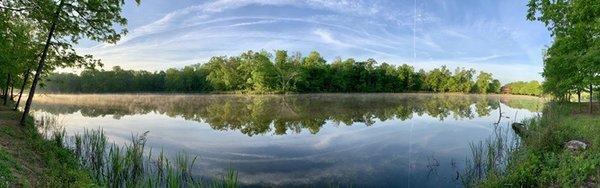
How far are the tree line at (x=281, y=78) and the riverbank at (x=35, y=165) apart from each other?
9751cm

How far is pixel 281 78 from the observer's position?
11981 centimetres

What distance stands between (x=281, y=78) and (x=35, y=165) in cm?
10755

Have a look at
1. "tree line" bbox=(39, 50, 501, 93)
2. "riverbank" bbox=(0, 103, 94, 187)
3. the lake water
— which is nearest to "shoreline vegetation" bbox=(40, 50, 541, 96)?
"tree line" bbox=(39, 50, 501, 93)

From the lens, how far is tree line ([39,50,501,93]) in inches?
4692

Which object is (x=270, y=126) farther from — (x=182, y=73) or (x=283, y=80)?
(x=182, y=73)

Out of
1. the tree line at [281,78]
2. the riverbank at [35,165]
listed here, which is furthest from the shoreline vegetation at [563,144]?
the tree line at [281,78]

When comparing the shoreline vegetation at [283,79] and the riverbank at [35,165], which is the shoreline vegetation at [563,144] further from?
the shoreline vegetation at [283,79]

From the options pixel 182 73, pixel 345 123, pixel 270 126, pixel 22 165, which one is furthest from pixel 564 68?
pixel 182 73

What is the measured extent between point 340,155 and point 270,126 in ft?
41.9

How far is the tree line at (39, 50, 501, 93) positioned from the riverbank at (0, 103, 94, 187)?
9751 cm

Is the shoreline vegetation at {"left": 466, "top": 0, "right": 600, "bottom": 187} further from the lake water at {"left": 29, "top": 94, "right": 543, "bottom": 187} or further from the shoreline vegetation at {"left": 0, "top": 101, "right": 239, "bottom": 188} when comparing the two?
the shoreline vegetation at {"left": 0, "top": 101, "right": 239, "bottom": 188}

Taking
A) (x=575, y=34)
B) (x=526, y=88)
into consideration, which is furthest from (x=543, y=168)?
(x=526, y=88)

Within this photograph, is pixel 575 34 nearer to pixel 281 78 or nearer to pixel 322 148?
pixel 322 148

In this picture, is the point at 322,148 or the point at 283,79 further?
the point at 283,79
